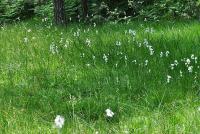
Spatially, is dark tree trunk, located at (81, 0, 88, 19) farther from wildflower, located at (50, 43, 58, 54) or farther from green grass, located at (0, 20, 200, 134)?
wildflower, located at (50, 43, 58, 54)

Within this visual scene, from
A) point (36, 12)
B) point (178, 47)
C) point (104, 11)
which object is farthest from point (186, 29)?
point (36, 12)

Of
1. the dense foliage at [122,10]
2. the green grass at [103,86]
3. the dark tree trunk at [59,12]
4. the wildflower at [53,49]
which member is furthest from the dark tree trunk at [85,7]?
the wildflower at [53,49]

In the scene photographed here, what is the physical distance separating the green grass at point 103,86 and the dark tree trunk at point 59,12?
118 inches

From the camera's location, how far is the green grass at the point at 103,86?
471 cm

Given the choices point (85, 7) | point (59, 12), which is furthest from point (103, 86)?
point (85, 7)

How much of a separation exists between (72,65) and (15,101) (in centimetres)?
153

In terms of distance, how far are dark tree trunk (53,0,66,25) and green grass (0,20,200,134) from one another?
118 inches

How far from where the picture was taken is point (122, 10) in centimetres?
1378

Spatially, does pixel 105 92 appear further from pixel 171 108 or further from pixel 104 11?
pixel 104 11

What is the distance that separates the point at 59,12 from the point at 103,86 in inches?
249

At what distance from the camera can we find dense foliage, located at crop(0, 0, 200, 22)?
12148 millimetres

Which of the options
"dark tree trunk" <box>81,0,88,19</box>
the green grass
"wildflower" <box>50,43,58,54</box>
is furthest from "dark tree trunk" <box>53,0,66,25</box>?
"wildflower" <box>50,43,58,54</box>

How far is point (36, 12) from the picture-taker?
57.2 ft

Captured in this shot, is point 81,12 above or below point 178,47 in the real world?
below
